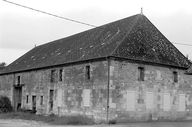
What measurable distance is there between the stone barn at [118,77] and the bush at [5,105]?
364cm

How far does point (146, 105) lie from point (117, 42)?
5659 mm

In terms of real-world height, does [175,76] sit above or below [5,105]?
above

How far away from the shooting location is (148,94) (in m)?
28.5

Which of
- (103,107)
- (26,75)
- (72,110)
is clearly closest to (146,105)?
(103,107)

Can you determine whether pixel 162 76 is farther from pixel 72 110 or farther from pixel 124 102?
pixel 72 110

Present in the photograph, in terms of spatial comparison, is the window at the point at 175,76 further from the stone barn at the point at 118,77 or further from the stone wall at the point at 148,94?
the stone wall at the point at 148,94

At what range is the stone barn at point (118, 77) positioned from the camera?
87.7 feet

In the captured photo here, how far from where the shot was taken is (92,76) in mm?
28078

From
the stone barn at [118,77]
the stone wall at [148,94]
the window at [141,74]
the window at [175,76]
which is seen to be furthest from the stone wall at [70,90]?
the window at [175,76]

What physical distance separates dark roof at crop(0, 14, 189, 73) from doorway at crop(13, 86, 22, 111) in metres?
5.09

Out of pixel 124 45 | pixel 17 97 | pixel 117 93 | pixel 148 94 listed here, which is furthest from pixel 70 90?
pixel 17 97

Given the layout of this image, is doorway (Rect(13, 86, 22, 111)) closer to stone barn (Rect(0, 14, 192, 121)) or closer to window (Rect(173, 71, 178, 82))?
stone barn (Rect(0, 14, 192, 121))

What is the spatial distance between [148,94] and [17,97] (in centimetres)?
1843

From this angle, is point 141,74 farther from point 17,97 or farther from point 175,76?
point 17,97
